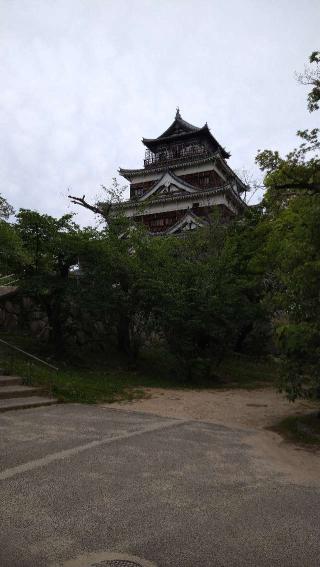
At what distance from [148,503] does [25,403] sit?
5039 millimetres

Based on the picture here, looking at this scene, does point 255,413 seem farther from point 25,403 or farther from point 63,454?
point 63,454

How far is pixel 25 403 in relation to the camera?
26.8ft

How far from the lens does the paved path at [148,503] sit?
3023 mm

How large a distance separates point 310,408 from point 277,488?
226 inches

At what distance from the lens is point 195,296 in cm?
1385

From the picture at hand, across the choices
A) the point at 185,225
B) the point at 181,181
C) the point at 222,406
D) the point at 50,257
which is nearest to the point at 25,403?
the point at 222,406

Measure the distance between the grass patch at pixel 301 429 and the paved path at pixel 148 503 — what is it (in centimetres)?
129

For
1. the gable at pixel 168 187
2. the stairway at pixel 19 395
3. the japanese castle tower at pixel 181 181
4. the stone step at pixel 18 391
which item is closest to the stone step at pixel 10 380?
the stairway at pixel 19 395

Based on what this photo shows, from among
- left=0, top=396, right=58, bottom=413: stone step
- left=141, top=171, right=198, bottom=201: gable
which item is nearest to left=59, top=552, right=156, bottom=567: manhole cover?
left=0, top=396, right=58, bottom=413: stone step

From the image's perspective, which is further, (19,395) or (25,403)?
(19,395)

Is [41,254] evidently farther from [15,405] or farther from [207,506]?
[207,506]

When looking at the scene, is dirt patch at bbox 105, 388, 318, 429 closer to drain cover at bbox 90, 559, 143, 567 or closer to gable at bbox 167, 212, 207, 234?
drain cover at bbox 90, 559, 143, 567

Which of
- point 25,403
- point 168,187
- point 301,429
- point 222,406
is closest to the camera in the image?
point 301,429

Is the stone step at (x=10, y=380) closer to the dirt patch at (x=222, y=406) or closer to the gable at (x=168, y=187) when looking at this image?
the dirt patch at (x=222, y=406)
